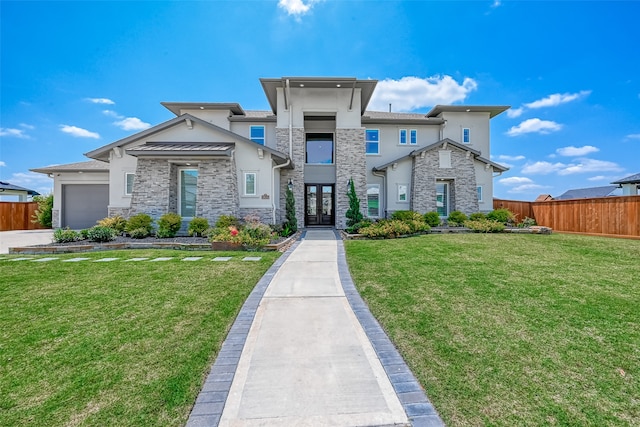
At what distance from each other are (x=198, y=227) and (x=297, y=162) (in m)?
6.65

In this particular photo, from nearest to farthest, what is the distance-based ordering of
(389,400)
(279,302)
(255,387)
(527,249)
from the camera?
1. (389,400)
2. (255,387)
3. (279,302)
4. (527,249)

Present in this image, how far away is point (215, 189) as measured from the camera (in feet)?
41.0

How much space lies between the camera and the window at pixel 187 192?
42.7ft

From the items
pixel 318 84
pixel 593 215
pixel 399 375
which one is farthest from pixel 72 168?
pixel 593 215

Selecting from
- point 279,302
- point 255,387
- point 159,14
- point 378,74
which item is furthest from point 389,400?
point 378,74

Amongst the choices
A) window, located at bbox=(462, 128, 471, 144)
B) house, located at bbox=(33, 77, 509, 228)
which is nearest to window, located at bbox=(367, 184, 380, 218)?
house, located at bbox=(33, 77, 509, 228)

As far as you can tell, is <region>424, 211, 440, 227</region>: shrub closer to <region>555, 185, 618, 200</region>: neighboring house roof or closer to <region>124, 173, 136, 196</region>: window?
<region>124, 173, 136, 196</region>: window

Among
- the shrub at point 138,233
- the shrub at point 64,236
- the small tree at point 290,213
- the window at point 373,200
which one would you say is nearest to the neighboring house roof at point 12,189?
the shrub at point 64,236

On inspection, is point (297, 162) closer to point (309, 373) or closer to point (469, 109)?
point (469, 109)

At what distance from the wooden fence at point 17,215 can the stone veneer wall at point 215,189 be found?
14.5m

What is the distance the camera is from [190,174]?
43.0 feet

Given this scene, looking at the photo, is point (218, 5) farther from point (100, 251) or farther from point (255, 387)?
point (255, 387)

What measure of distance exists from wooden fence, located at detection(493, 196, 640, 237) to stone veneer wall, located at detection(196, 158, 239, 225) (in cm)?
1566

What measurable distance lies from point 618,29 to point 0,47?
22.9 meters
